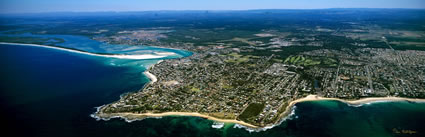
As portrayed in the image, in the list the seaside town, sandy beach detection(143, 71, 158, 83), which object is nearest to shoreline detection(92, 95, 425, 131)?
the seaside town

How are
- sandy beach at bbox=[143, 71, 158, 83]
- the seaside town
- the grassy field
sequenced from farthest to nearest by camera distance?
sandy beach at bbox=[143, 71, 158, 83], the seaside town, the grassy field

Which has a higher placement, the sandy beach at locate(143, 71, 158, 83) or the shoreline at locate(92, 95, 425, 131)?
the sandy beach at locate(143, 71, 158, 83)

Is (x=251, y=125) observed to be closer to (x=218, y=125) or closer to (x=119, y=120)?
(x=218, y=125)

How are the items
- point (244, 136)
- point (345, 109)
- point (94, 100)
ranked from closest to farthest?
point (244, 136) → point (345, 109) → point (94, 100)

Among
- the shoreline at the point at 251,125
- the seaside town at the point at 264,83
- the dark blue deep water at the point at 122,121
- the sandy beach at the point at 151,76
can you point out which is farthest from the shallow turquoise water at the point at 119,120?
the seaside town at the point at 264,83

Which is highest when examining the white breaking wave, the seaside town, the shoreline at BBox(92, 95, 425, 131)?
the seaside town


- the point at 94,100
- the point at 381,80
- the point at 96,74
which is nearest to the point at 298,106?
the point at 381,80

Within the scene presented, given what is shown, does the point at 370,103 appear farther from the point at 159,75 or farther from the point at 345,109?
the point at 159,75

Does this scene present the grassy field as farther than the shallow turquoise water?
Yes

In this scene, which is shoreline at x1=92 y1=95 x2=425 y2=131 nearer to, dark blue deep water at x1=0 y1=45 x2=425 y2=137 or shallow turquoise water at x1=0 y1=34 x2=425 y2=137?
shallow turquoise water at x1=0 y1=34 x2=425 y2=137
